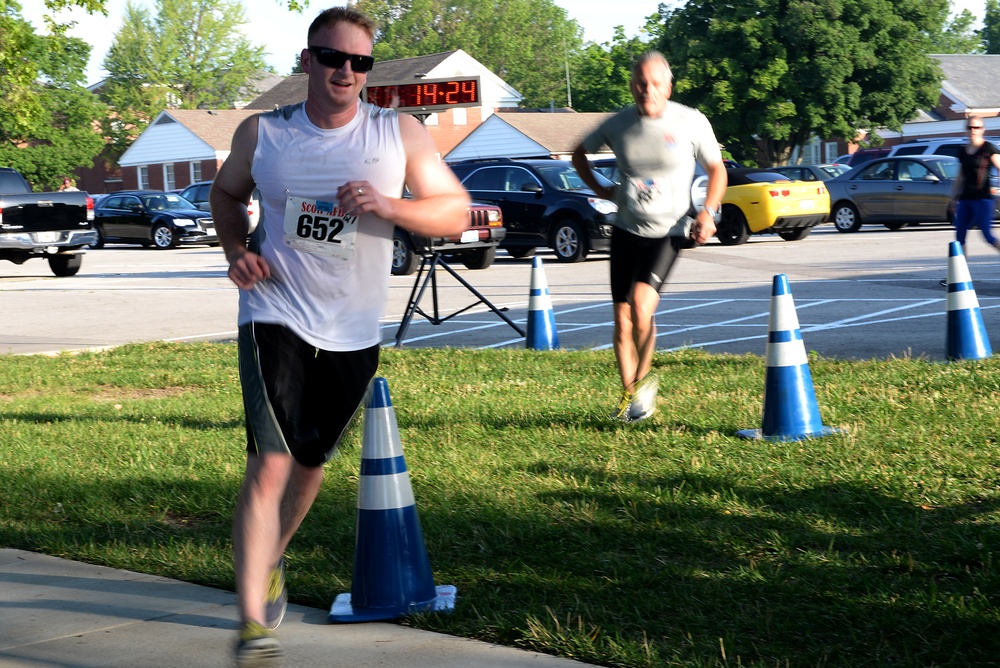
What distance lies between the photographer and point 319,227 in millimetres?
3803

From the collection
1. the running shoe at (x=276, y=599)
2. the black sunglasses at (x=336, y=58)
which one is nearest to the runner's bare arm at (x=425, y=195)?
the black sunglasses at (x=336, y=58)

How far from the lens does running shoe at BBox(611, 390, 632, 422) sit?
7164mm

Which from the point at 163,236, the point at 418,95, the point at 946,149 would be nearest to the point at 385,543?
the point at 418,95

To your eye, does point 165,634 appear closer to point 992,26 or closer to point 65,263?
point 65,263

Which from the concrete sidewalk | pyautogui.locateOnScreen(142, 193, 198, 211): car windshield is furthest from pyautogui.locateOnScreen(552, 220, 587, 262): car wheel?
the concrete sidewalk

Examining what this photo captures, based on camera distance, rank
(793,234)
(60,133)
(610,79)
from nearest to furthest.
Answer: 1. (793,234)
2. (60,133)
3. (610,79)

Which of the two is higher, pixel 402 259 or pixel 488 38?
pixel 488 38

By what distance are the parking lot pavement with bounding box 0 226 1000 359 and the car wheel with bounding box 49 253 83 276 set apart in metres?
0.33

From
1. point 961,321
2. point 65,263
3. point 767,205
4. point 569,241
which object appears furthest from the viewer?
point 767,205

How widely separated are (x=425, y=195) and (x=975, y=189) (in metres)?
12.4

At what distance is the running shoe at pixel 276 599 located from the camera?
4.04 meters

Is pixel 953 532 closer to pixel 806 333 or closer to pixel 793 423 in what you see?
pixel 793 423

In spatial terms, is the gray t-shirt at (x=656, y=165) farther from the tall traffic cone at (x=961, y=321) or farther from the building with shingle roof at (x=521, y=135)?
the building with shingle roof at (x=521, y=135)

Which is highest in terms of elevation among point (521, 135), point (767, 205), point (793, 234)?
point (521, 135)
